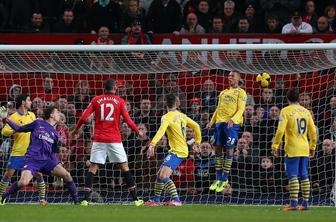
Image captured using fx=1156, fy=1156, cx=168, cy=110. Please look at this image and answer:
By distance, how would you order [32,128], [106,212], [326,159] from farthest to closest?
1. [326,159]
2. [32,128]
3. [106,212]

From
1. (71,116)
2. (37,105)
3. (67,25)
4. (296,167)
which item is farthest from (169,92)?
(296,167)

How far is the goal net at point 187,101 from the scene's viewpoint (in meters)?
20.0

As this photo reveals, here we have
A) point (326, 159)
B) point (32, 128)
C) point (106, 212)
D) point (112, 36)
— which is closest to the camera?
point (106, 212)

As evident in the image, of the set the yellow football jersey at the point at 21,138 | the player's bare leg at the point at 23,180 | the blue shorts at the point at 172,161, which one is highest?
the yellow football jersey at the point at 21,138

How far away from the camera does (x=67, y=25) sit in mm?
21938

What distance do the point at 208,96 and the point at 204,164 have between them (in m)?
1.23

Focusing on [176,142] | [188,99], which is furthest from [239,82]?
[176,142]

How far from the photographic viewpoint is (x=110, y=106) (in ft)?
60.5

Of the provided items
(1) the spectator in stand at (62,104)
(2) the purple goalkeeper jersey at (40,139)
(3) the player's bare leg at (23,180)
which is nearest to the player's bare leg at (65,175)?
(2) the purple goalkeeper jersey at (40,139)

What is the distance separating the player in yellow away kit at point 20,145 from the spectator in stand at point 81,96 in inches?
51.1

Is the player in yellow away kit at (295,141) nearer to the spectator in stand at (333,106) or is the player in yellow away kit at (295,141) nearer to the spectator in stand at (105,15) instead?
the spectator in stand at (333,106)

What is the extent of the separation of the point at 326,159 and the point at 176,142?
9.80 ft

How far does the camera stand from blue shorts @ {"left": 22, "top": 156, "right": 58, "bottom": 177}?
1797cm

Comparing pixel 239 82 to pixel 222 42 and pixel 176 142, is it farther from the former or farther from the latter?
pixel 176 142
